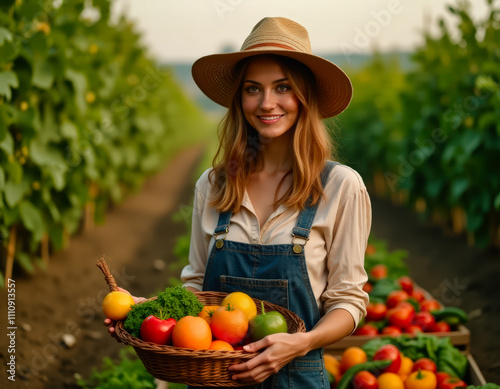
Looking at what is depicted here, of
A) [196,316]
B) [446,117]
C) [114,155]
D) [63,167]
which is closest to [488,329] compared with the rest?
[446,117]

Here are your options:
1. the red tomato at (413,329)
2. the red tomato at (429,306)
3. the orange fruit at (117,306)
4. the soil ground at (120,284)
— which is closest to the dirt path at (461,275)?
the soil ground at (120,284)

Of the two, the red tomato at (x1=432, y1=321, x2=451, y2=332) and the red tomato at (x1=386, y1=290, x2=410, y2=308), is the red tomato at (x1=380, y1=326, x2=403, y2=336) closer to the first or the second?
the red tomato at (x1=432, y1=321, x2=451, y2=332)

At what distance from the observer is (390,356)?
326 cm

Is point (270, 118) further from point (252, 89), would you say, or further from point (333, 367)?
point (333, 367)

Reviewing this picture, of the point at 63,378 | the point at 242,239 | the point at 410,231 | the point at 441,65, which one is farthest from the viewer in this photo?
the point at 410,231

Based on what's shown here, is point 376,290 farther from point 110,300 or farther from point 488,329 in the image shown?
point 110,300

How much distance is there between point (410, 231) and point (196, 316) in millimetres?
7648

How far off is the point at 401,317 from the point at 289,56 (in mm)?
2383

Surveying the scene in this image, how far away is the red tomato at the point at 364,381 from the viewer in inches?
122

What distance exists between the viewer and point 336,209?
2145mm

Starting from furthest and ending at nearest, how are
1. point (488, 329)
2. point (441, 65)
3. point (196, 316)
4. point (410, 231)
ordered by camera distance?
point (410, 231) → point (441, 65) → point (488, 329) → point (196, 316)

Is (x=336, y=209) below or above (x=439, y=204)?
above

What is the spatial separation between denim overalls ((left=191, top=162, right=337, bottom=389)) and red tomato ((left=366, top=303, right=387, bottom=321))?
2001 mm

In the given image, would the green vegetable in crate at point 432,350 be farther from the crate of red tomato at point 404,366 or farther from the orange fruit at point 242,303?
the orange fruit at point 242,303
